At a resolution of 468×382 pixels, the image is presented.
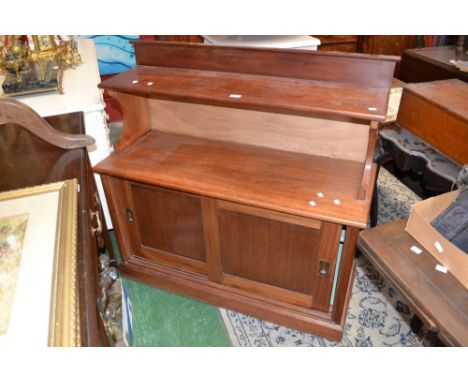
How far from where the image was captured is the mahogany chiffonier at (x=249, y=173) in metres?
1.45

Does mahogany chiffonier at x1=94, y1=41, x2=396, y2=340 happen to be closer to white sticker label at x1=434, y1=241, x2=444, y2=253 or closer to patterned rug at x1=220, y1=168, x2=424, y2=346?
patterned rug at x1=220, y1=168, x2=424, y2=346

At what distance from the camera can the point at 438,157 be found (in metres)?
1.74

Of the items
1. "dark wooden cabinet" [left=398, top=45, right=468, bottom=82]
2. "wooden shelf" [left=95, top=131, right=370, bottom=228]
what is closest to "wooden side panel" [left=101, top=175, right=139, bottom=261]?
"wooden shelf" [left=95, top=131, right=370, bottom=228]

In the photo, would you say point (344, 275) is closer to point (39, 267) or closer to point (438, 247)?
point (438, 247)

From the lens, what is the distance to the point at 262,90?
146cm

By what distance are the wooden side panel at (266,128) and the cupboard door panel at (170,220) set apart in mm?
387

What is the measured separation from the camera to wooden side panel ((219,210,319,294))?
1571 mm

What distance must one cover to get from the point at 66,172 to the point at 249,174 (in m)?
0.71

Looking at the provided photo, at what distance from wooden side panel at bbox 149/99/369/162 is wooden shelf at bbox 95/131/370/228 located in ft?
0.12

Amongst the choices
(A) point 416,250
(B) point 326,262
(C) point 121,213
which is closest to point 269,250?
(B) point 326,262
